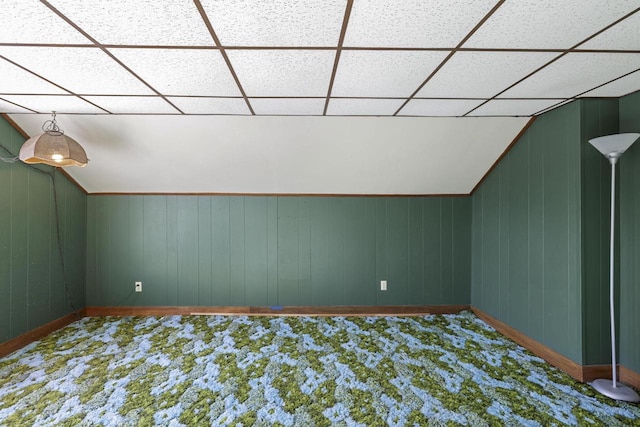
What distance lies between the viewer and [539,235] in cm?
266

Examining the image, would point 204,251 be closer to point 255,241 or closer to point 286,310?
point 255,241

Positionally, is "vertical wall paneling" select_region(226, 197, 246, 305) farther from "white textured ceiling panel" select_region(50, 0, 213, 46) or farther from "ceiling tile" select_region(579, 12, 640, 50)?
"ceiling tile" select_region(579, 12, 640, 50)

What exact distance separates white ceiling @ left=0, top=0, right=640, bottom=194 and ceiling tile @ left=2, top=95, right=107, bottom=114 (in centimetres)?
2

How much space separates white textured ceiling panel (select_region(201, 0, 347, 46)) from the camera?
4.06ft

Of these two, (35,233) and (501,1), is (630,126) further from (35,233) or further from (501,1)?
(35,233)

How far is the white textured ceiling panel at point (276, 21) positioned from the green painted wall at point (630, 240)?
2452 mm

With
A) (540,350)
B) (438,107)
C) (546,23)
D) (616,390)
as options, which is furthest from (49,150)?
(616,390)

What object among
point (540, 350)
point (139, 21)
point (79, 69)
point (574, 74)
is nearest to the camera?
point (139, 21)

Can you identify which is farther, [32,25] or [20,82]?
[20,82]

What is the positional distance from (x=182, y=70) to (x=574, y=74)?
8.36 ft

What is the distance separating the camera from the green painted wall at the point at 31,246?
105 inches

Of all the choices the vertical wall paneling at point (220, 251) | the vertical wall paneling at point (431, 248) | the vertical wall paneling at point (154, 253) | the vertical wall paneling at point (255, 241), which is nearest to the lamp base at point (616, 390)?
the vertical wall paneling at point (431, 248)

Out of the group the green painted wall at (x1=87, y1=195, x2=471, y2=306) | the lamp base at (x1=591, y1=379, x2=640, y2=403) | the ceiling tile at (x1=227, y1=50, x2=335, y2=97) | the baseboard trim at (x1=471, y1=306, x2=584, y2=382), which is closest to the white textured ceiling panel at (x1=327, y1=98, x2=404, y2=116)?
the ceiling tile at (x1=227, y1=50, x2=335, y2=97)

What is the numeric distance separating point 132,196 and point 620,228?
16.5ft
